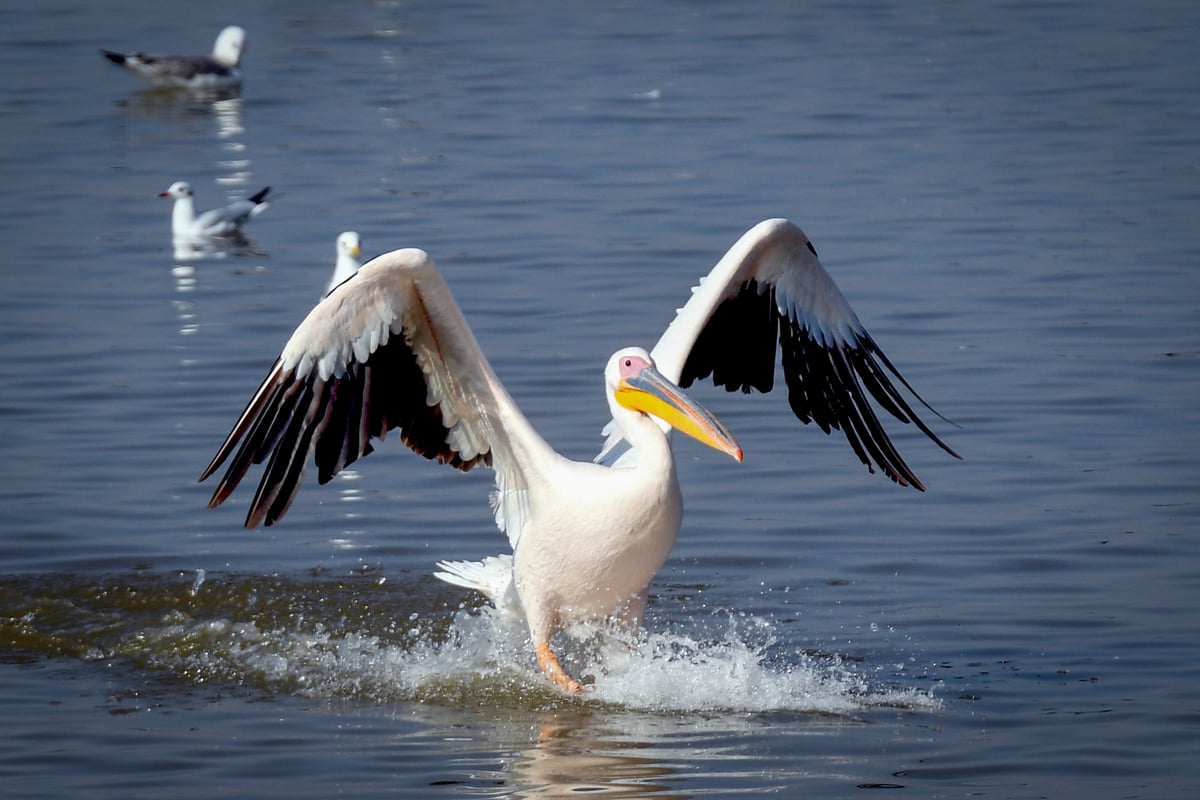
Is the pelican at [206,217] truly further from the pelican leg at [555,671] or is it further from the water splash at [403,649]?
the pelican leg at [555,671]

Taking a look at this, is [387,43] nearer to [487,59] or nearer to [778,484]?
[487,59]

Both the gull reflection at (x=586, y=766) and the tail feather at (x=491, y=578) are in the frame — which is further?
the tail feather at (x=491, y=578)

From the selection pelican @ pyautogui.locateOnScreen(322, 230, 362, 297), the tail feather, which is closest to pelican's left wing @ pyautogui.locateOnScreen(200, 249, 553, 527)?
the tail feather

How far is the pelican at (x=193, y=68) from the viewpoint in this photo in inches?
783

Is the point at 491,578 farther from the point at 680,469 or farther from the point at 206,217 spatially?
the point at 206,217

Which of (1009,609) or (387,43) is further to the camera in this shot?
(387,43)

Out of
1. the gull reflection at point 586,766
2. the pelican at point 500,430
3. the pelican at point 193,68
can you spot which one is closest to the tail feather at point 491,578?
the pelican at point 500,430

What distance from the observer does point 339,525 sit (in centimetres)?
837

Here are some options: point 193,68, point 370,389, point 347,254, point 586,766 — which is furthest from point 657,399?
point 193,68

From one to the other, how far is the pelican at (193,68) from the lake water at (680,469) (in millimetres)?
489

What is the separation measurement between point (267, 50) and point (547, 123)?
6875mm

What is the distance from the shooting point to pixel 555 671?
21.3 ft

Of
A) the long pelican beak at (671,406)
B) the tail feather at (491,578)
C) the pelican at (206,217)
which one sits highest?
the long pelican beak at (671,406)

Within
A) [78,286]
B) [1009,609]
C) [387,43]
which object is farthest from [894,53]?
[1009,609]
